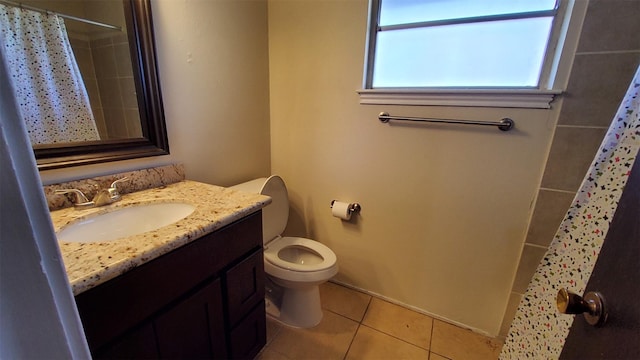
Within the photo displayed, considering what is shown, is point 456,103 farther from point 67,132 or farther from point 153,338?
point 67,132

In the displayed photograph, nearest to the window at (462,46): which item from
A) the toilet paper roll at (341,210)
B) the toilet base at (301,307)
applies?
the toilet paper roll at (341,210)

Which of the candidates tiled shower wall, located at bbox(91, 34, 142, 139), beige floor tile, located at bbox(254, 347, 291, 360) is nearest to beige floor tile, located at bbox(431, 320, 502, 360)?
beige floor tile, located at bbox(254, 347, 291, 360)

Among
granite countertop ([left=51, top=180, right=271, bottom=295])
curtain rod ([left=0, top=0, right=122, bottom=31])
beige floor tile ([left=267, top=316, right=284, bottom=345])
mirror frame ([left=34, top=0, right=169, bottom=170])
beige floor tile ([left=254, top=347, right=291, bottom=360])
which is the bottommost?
beige floor tile ([left=267, top=316, right=284, bottom=345])

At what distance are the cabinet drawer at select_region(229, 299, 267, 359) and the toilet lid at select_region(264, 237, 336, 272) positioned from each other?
0.27m

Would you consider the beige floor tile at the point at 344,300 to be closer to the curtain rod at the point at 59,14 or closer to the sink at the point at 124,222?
the sink at the point at 124,222

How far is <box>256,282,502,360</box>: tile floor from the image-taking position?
4.71 ft

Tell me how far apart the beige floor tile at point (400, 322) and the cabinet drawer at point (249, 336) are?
680mm

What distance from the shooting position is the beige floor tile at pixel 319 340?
1.43 m

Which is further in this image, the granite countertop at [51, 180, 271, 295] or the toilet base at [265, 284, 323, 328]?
the toilet base at [265, 284, 323, 328]

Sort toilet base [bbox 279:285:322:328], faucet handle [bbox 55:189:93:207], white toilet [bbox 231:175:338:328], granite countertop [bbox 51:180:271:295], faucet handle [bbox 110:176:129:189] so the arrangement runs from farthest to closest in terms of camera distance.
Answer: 1. toilet base [bbox 279:285:322:328]
2. white toilet [bbox 231:175:338:328]
3. faucet handle [bbox 110:176:129:189]
4. faucet handle [bbox 55:189:93:207]
5. granite countertop [bbox 51:180:271:295]

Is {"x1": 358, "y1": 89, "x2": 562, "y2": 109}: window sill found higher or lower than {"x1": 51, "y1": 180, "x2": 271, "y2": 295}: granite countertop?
higher

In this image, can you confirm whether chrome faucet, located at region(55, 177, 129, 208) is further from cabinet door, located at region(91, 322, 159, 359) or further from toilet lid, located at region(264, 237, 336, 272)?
toilet lid, located at region(264, 237, 336, 272)

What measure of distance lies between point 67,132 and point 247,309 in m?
0.98

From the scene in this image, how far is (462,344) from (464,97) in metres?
1.37
